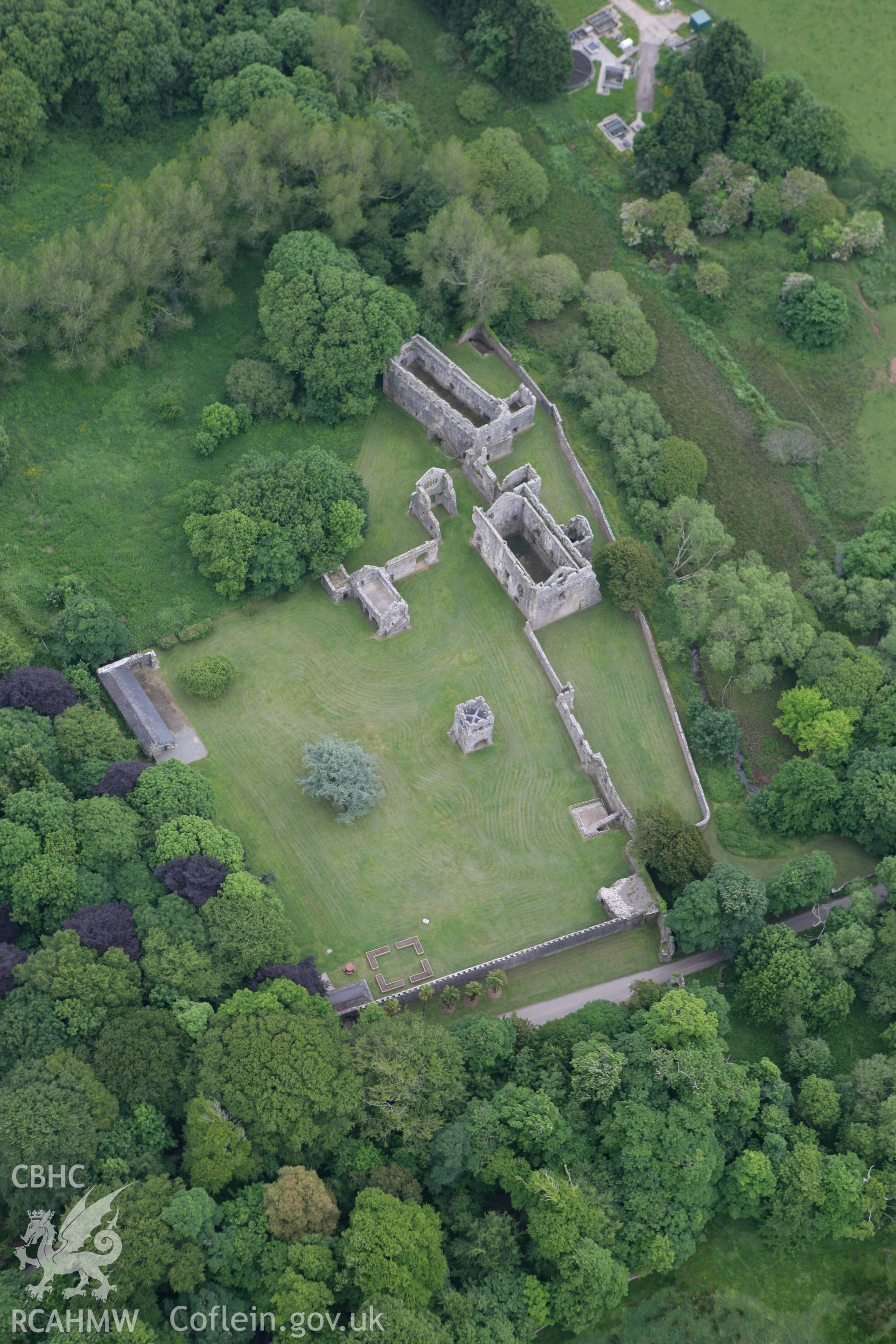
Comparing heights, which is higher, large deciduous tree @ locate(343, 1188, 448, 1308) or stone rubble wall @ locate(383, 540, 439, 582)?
stone rubble wall @ locate(383, 540, 439, 582)

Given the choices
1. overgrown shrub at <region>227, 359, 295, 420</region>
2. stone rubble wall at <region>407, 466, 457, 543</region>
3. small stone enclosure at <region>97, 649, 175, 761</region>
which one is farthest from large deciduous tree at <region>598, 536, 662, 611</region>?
small stone enclosure at <region>97, 649, 175, 761</region>

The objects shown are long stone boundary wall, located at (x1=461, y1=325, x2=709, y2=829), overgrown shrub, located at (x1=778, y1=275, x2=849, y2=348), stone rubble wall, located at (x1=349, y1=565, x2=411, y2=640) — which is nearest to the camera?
long stone boundary wall, located at (x1=461, y1=325, x2=709, y2=829)

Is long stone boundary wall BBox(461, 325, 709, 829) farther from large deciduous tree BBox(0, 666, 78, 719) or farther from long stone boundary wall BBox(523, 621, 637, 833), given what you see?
large deciduous tree BBox(0, 666, 78, 719)

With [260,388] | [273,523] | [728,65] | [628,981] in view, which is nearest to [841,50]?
[728,65]

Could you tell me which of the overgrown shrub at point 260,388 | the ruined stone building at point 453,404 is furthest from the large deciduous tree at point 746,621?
the overgrown shrub at point 260,388

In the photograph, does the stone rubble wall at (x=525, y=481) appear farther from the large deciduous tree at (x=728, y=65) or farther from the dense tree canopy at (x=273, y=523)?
the large deciduous tree at (x=728, y=65)

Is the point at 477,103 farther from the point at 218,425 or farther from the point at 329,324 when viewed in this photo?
the point at 218,425

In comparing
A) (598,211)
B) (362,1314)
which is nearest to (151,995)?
(362,1314)

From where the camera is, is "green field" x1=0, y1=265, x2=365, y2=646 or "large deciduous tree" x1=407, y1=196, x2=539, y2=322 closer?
"green field" x1=0, y1=265, x2=365, y2=646
